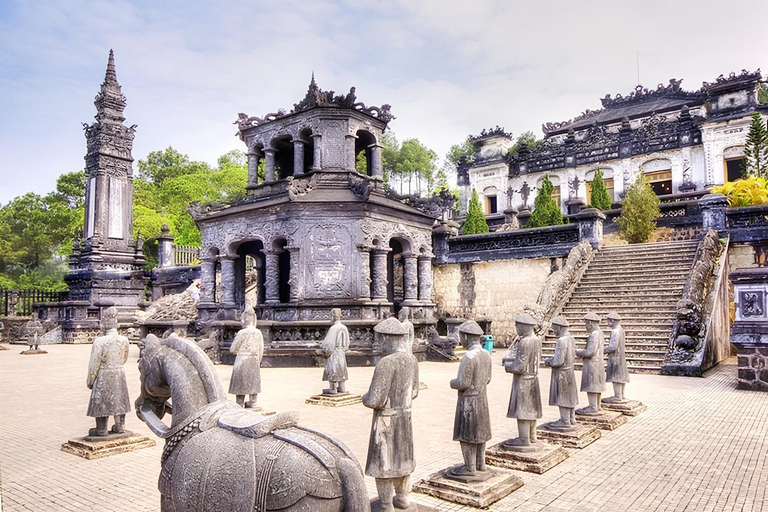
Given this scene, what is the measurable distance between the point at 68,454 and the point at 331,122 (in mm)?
13591

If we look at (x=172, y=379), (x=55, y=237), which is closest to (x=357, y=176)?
(x=172, y=379)

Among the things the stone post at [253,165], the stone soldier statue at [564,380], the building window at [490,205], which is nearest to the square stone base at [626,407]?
the stone soldier statue at [564,380]

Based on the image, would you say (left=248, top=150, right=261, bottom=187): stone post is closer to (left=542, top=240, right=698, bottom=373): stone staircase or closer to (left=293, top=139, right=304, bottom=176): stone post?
(left=293, top=139, right=304, bottom=176): stone post

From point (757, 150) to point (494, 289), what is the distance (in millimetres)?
15743

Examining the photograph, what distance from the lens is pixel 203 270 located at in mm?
18891

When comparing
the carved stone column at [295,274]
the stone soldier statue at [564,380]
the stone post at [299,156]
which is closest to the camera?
the stone soldier statue at [564,380]

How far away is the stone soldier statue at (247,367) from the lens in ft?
29.0

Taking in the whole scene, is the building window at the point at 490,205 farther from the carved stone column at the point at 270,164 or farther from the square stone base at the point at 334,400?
the square stone base at the point at 334,400

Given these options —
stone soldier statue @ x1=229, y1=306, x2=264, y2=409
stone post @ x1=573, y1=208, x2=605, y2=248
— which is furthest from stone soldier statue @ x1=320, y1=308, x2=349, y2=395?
stone post @ x1=573, y1=208, x2=605, y2=248

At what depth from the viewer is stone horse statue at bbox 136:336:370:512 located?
2.71m

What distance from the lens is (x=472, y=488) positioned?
518 centimetres

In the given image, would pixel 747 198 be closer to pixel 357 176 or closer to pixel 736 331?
pixel 736 331

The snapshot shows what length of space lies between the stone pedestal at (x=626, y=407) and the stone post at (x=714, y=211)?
10233mm

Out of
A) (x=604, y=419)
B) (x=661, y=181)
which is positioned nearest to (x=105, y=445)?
(x=604, y=419)
